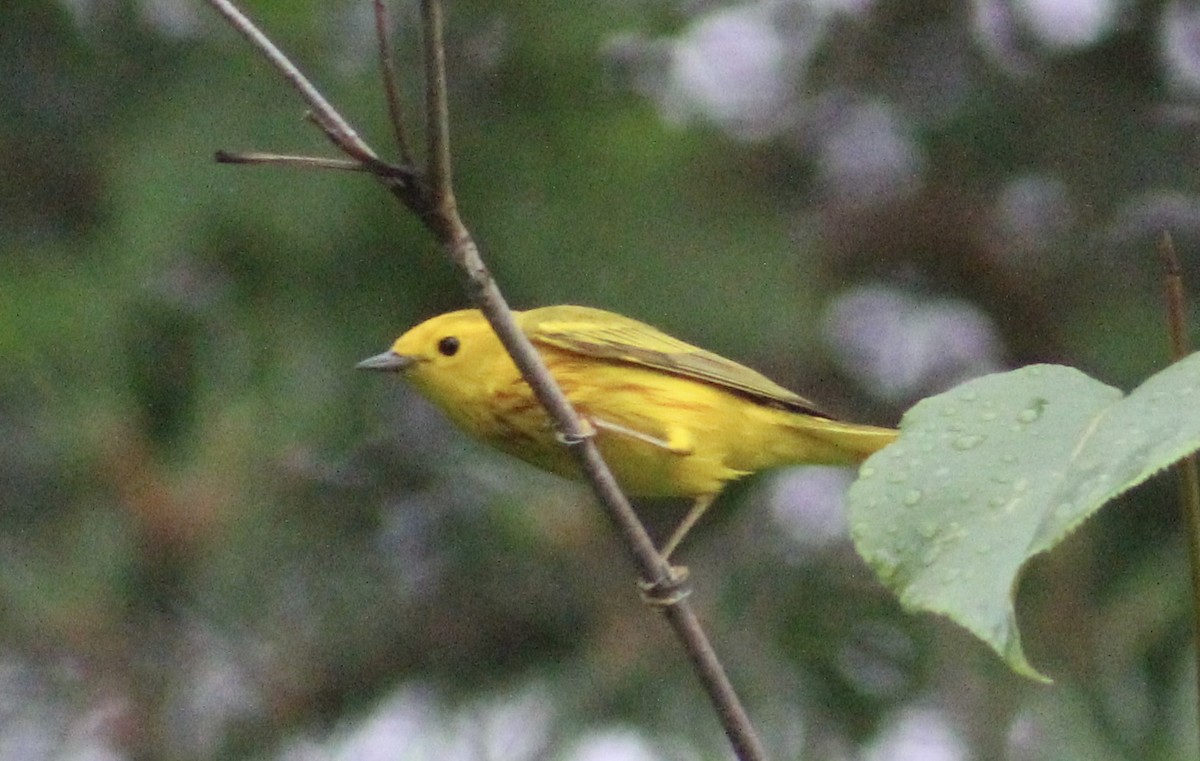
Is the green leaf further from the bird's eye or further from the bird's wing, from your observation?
the bird's eye

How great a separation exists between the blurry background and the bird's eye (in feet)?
1.93

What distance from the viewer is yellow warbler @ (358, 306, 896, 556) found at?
3.80 metres

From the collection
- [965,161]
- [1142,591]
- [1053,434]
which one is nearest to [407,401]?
[965,161]

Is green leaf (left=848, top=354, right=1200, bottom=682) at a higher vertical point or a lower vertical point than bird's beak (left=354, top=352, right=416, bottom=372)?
higher

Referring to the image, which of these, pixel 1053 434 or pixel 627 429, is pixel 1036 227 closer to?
pixel 627 429

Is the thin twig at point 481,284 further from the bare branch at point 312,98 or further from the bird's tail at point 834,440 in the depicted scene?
the bird's tail at point 834,440

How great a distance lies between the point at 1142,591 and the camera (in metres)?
4.69

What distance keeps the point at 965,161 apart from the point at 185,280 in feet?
9.43

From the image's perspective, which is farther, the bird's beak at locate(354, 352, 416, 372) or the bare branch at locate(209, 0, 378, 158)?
the bird's beak at locate(354, 352, 416, 372)

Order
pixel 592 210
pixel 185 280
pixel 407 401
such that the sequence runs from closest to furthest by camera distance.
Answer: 1. pixel 592 210
2. pixel 185 280
3. pixel 407 401

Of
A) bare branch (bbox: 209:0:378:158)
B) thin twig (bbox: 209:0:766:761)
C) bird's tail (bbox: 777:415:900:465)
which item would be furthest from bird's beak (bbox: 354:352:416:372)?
bare branch (bbox: 209:0:378:158)

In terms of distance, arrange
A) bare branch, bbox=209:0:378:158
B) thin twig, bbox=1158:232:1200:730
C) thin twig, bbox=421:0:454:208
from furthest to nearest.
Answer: bare branch, bbox=209:0:378:158 → thin twig, bbox=421:0:454:208 → thin twig, bbox=1158:232:1200:730

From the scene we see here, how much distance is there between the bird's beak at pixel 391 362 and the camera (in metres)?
3.89

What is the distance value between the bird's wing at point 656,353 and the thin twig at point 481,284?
3.88 feet
